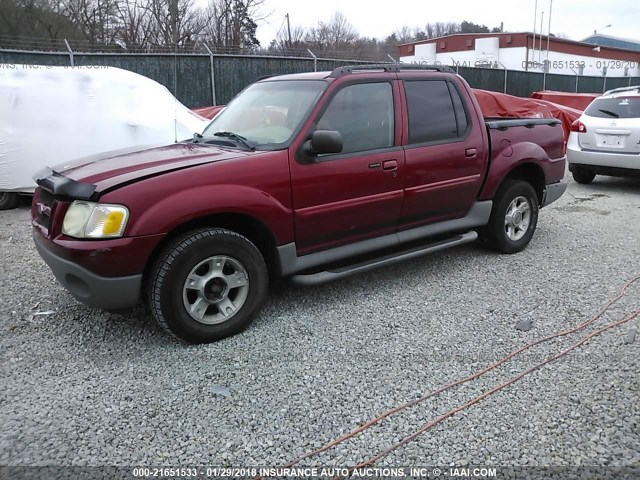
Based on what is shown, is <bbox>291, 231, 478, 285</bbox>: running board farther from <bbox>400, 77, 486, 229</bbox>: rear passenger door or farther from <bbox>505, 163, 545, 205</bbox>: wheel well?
<bbox>505, 163, 545, 205</bbox>: wheel well

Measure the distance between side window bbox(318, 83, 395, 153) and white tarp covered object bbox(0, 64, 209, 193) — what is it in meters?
3.67

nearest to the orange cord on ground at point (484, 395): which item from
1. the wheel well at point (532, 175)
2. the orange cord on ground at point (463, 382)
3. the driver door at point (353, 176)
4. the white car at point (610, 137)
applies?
the orange cord on ground at point (463, 382)

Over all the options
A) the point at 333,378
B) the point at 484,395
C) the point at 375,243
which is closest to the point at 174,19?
the point at 375,243

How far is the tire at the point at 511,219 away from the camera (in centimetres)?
536

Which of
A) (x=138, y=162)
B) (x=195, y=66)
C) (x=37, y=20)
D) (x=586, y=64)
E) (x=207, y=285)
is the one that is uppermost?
(x=37, y=20)

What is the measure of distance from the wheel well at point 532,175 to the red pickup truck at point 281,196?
13cm

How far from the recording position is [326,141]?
3.75 meters

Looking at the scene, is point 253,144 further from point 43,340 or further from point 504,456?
point 504,456

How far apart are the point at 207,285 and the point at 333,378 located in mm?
1063

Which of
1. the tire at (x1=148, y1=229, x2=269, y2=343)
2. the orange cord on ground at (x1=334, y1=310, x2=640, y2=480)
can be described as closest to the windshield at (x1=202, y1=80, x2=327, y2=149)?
the tire at (x1=148, y1=229, x2=269, y2=343)

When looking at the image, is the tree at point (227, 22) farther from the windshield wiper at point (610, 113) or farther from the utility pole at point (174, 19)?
the windshield wiper at point (610, 113)

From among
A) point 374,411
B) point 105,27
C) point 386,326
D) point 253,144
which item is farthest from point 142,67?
point 105,27

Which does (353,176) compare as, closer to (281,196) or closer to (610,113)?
(281,196)

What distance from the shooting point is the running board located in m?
4.00
